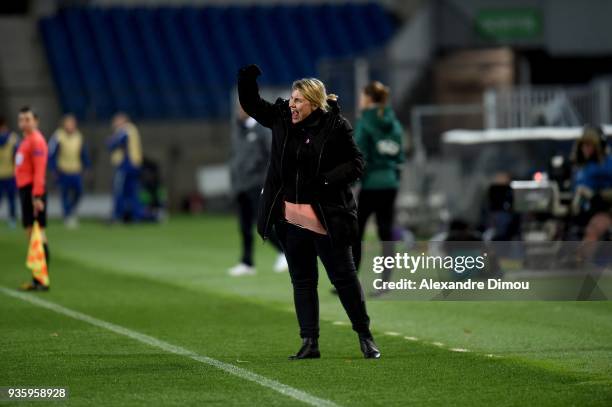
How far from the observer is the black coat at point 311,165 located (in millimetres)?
9438

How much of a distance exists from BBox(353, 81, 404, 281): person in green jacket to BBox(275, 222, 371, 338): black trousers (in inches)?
164

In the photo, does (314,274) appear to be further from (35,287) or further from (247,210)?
(247,210)

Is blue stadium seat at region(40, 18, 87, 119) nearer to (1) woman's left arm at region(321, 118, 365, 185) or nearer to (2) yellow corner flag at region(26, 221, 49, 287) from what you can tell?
(2) yellow corner flag at region(26, 221, 49, 287)

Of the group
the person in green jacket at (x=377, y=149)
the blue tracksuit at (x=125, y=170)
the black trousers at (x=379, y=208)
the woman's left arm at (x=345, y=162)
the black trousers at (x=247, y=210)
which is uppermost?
the woman's left arm at (x=345, y=162)

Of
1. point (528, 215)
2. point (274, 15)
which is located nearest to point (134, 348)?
point (528, 215)

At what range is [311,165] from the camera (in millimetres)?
9430

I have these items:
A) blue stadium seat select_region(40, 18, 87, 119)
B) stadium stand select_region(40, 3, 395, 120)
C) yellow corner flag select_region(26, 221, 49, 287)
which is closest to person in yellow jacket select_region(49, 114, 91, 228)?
stadium stand select_region(40, 3, 395, 120)

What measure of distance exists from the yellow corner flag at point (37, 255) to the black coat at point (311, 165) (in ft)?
18.4

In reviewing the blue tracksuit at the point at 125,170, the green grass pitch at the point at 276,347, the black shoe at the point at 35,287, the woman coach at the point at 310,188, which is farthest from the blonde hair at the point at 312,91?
the blue tracksuit at the point at 125,170

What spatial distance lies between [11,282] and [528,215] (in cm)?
617

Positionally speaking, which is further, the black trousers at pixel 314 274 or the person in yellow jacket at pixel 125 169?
the person in yellow jacket at pixel 125 169

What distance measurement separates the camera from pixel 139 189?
30.0 m

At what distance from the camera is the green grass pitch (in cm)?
837

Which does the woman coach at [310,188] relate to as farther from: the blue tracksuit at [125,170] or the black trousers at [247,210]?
the blue tracksuit at [125,170]
